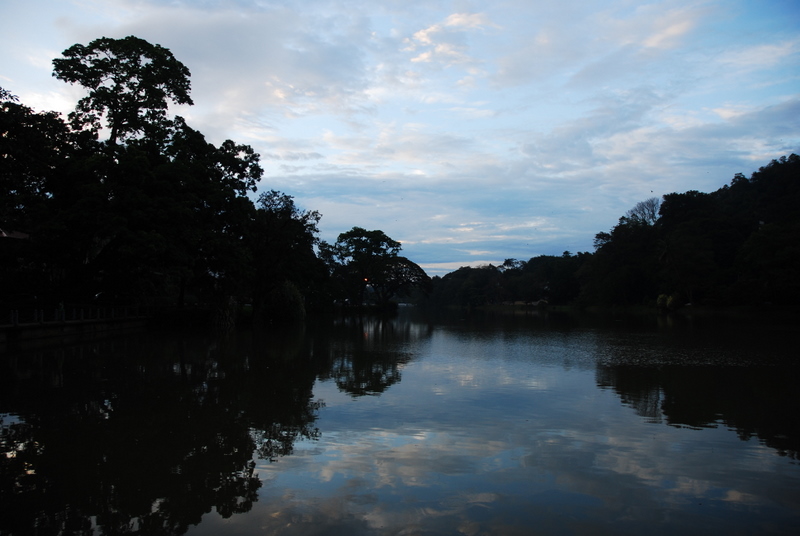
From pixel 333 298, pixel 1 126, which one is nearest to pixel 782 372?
pixel 1 126

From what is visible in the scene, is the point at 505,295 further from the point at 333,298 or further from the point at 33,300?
the point at 33,300

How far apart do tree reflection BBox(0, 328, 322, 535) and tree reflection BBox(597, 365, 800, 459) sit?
5.97m

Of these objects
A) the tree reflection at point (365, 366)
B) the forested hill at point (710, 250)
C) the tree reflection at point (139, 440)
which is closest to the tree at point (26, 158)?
the tree reflection at point (139, 440)

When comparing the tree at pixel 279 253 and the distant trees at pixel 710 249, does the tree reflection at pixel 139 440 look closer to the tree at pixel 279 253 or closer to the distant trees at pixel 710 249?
the tree at pixel 279 253

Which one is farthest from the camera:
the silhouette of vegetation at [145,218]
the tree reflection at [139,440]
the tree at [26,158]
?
the silhouette of vegetation at [145,218]

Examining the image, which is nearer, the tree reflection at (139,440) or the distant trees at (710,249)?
the tree reflection at (139,440)

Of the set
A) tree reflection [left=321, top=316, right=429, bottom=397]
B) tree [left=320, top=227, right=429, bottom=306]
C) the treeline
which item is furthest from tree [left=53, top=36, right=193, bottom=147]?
tree [left=320, top=227, right=429, bottom=306]

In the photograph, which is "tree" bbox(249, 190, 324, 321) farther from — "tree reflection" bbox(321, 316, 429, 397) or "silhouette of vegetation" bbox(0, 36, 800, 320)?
"tree reflection" bbox(321, 316, 429, 397)

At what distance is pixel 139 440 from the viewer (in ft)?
22.8

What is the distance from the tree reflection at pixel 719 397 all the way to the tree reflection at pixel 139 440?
19.6 ft

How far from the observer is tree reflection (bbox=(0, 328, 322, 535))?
4762 millimetres

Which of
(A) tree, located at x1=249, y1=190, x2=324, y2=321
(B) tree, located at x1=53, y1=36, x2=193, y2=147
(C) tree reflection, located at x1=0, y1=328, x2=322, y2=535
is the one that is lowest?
(C) tree reflection, located at x1=0, y1=328, x2=322, y2=535

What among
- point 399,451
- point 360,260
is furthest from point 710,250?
point 399,451

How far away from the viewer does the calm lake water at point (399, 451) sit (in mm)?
4648
